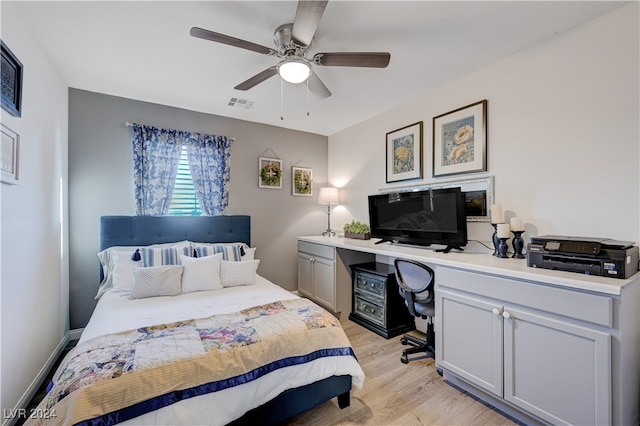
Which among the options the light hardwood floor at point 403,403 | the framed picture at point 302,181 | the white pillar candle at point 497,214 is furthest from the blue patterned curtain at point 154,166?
the white pillar candle at point 497,214

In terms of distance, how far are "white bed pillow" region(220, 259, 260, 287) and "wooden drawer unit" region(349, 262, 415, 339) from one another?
1.29 m

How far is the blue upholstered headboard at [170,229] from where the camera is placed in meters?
2.97

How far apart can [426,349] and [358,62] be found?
2527 mm

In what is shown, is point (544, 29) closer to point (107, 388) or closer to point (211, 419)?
point (211, 419)

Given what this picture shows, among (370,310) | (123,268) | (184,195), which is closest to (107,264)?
(123,268)

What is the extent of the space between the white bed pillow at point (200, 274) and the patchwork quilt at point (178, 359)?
2.42 ft

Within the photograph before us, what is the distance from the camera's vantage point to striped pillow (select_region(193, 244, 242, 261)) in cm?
291

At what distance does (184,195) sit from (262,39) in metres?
2.18

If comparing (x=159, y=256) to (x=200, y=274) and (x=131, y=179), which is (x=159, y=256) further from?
(x=131, y=179)

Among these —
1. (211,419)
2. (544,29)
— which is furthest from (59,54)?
(544,29)

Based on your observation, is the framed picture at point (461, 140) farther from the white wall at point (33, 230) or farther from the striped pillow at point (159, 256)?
the white wall at point (33, 230)

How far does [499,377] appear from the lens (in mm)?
1846

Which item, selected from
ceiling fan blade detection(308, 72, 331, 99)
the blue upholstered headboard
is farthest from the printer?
the blue upholstered headboard

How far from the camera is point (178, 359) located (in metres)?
1.42
